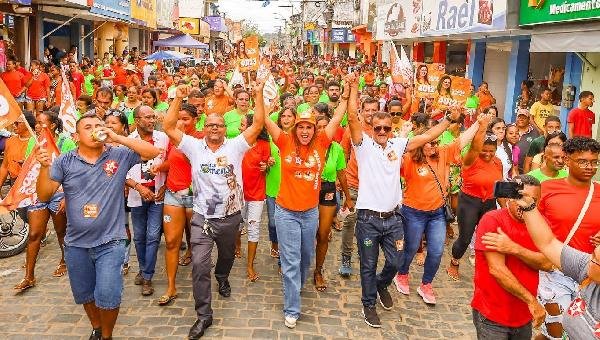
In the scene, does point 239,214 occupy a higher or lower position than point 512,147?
lower

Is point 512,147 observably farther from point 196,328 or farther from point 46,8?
point 46,8

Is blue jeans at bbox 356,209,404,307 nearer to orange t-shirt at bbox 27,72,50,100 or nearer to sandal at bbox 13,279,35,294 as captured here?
sandal at bbox 13,279,35,294

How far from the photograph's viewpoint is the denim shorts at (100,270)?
431 centimetres

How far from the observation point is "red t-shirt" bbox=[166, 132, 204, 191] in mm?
5414

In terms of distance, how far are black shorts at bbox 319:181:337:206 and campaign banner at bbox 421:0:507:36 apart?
31.4ft

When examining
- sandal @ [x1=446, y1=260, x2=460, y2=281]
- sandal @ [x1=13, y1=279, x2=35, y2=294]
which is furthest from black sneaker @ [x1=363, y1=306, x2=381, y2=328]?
sandal @ [x1=13, y1=279, x2=35, y2=294]

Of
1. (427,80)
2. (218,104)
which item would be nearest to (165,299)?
(218,104)

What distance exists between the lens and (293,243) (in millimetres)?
5113

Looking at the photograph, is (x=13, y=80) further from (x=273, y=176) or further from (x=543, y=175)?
(x=543, y=175)

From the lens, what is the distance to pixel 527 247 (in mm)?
3414

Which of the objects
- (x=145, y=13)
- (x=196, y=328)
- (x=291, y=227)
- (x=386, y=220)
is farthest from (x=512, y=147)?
(x=145, y=13)

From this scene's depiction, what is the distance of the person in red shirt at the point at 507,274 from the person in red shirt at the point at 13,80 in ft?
41.5

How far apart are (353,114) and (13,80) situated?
36.9 ft

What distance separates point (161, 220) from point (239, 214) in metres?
1.07
